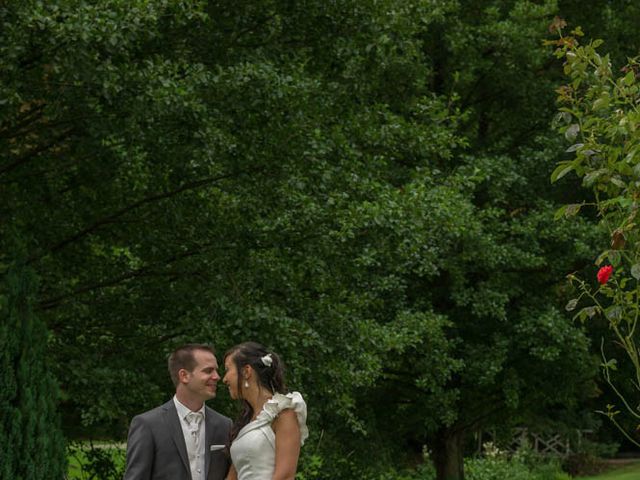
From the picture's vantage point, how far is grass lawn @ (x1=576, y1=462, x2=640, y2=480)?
24.2 metres

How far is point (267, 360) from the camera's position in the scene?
531 centimetres

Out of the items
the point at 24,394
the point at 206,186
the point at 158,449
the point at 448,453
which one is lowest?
the point at 158,449

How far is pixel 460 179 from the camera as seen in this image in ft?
44.6

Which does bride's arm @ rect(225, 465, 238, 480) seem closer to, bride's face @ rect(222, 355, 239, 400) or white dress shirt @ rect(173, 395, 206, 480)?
white dress shirt @ rect(173, 395, 206, 480)

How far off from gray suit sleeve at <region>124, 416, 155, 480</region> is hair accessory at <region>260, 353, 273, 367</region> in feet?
2.17

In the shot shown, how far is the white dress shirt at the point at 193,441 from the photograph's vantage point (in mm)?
5406

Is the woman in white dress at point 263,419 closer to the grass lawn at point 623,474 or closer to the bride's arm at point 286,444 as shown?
the bride's arm at point 286,444

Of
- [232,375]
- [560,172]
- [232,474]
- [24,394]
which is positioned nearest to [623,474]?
[24,394]

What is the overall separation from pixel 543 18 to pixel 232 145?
370 inches

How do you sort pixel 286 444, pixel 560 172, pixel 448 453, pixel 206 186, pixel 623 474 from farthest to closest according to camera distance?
pixel 623 474, pixel 448 453, pixel 206 186, pixel 560 172, pixel 286 444

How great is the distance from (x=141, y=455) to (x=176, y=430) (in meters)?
0.21

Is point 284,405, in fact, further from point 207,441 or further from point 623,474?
point 623,474

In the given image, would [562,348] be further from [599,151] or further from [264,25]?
[599,151]

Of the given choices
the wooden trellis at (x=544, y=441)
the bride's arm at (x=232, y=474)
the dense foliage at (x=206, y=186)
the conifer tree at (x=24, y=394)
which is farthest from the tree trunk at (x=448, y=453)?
the bride's arm at (x=232, y=474)
